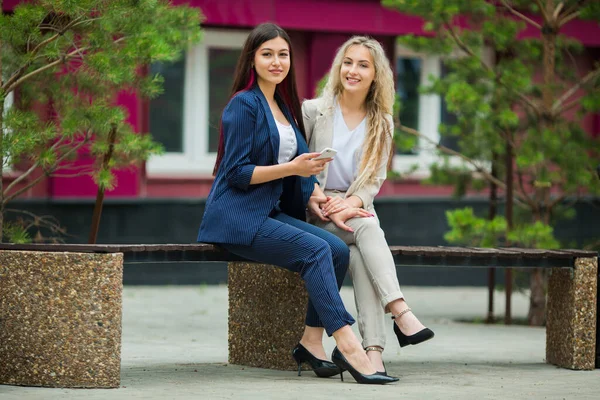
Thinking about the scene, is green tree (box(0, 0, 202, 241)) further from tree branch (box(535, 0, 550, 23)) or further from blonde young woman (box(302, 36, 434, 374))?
tree branch (box(535, 0, 550, 23))

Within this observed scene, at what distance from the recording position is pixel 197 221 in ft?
45.3

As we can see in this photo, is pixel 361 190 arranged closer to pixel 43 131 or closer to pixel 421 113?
pixel 43 131

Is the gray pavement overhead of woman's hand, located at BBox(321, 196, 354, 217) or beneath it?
beneath

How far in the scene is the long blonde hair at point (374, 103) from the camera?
639 cm

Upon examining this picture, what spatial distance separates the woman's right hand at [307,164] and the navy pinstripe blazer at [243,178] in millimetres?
222

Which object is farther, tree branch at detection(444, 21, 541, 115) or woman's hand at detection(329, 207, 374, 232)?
tree branch at detection(444, 21, 541, 115)

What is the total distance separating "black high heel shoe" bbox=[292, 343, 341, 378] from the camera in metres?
6.07

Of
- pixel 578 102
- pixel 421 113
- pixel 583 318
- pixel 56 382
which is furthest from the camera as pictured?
pixel 421 113

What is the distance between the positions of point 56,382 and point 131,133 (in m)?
2.19

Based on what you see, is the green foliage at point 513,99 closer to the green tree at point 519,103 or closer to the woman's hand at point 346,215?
the green tree at point 519,103

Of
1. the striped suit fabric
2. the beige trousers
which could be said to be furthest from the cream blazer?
the striped suit fabric

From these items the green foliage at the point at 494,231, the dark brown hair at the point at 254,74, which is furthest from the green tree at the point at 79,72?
the green foliage at the point at 494,231

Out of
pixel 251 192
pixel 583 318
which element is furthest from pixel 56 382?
pixel 583 318

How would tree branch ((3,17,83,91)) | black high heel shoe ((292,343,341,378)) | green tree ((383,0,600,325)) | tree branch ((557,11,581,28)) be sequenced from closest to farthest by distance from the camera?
black high heel shoe ((292,343,341,378))
tree branch ((3,17,83,91))
green tree ((383,0,600,325))
tree branch ((557,11,581,28))
